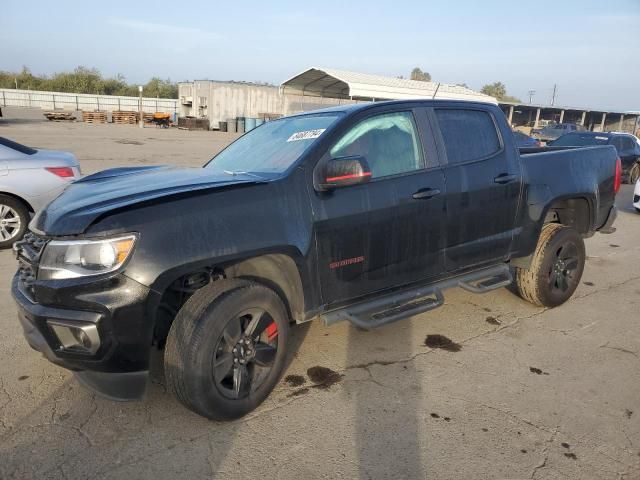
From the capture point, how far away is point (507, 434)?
2715 millimetres

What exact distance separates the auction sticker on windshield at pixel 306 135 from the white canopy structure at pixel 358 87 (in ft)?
84.9

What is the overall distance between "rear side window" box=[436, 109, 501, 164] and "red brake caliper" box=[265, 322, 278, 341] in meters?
1.85

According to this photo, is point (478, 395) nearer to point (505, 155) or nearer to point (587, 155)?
point (505, 155)

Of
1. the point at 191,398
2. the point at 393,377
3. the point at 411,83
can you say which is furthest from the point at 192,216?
the point at 411,83

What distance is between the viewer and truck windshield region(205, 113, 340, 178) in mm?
3176

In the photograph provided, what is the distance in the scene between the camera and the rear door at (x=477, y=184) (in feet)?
12.0

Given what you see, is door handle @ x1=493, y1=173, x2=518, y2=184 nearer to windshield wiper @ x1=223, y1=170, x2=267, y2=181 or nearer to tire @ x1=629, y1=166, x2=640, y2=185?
windshield wiper @ x1=223, y1=170, x2=267, y2=181

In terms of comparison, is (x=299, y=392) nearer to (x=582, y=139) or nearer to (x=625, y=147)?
(x=582, y=139)

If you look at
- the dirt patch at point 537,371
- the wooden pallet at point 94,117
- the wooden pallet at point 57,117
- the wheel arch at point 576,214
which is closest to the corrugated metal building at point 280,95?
the wooden pallet at point 94,117

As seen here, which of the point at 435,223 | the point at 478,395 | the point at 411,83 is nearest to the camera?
the point at 478,395

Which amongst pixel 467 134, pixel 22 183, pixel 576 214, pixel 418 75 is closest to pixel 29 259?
pixel 467 134

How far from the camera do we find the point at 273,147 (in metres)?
3.50

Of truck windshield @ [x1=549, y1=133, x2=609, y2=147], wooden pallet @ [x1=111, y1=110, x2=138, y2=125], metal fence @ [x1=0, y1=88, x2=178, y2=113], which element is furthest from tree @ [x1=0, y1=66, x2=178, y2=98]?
truck windshield @ [x1=549, y1=133, x2=609, y2=147]

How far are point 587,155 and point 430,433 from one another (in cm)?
334
